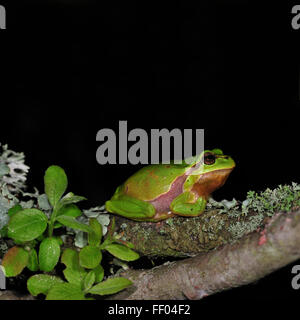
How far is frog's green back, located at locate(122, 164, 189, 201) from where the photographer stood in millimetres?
1549

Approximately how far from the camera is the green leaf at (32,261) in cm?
127

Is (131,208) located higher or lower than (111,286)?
higher

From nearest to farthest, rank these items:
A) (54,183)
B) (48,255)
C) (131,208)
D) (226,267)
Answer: (226,267) < (48,255) < (54,183) < (131,208)

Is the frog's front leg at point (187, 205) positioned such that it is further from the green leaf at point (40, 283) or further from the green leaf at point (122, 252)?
the green leaf at point (40, 283)

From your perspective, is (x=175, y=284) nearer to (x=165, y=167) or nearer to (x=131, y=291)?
(x=131, y=291)

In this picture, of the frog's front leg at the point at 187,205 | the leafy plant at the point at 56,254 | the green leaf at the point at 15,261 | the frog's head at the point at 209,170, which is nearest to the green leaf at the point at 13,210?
the leafy plant at the point at 56,254

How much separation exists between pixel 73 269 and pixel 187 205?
1.43ft

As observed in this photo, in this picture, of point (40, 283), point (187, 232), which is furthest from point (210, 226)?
point (40, 283)

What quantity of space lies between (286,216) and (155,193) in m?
0.64

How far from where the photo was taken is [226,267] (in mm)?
1111

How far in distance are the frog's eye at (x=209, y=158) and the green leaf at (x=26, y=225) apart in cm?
65

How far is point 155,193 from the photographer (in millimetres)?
1542

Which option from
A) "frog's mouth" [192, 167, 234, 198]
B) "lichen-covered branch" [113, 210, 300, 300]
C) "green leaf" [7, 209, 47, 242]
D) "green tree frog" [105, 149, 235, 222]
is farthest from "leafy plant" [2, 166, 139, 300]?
"frog's mouth" [192, 167, 234, 198]

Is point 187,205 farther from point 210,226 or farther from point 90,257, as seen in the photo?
point 90,257
